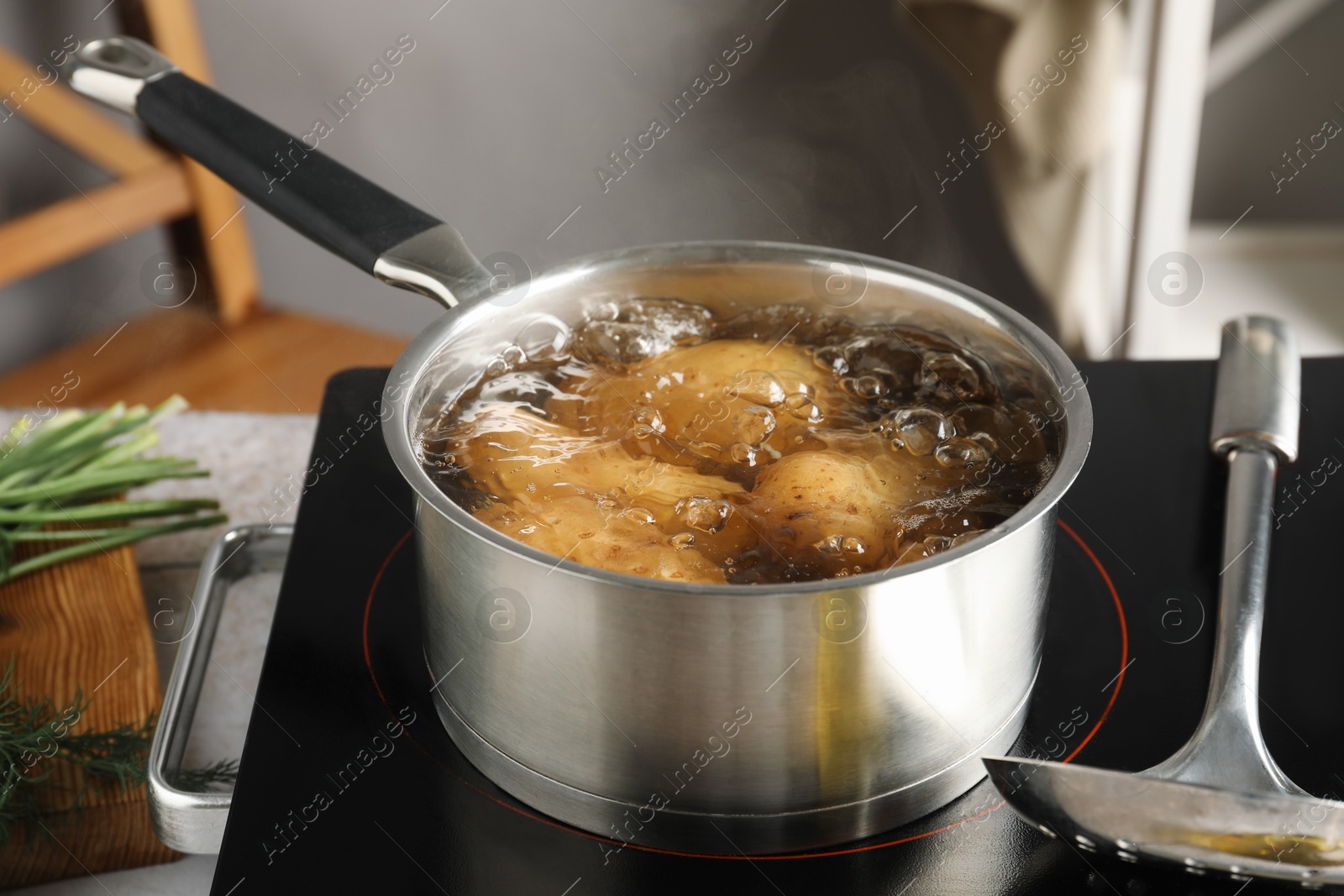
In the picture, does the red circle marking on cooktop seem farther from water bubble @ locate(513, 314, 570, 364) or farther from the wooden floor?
the wooden floor

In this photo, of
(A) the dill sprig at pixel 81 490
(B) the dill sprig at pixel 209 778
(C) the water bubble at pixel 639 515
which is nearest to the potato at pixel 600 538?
(C) the water bubble at pixel 639 515

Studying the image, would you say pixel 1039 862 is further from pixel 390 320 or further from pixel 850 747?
pixel 390 320

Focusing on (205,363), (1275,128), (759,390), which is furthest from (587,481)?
(1275,128)

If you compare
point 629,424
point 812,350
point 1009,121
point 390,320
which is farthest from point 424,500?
point 390,320

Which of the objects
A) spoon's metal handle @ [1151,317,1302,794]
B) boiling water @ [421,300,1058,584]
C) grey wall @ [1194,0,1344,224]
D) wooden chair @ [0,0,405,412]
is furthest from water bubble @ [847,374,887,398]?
grey wall @ [1194,0,1344,224]

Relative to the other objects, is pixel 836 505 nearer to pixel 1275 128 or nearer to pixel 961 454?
pixel 961 454

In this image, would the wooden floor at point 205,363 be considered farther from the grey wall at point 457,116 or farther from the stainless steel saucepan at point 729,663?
the stainless steel saucepan at point 729,663

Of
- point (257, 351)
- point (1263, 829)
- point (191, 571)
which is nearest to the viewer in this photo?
point (1263, 829)

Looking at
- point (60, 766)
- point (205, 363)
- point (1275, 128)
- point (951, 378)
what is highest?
point (1275, 128)
